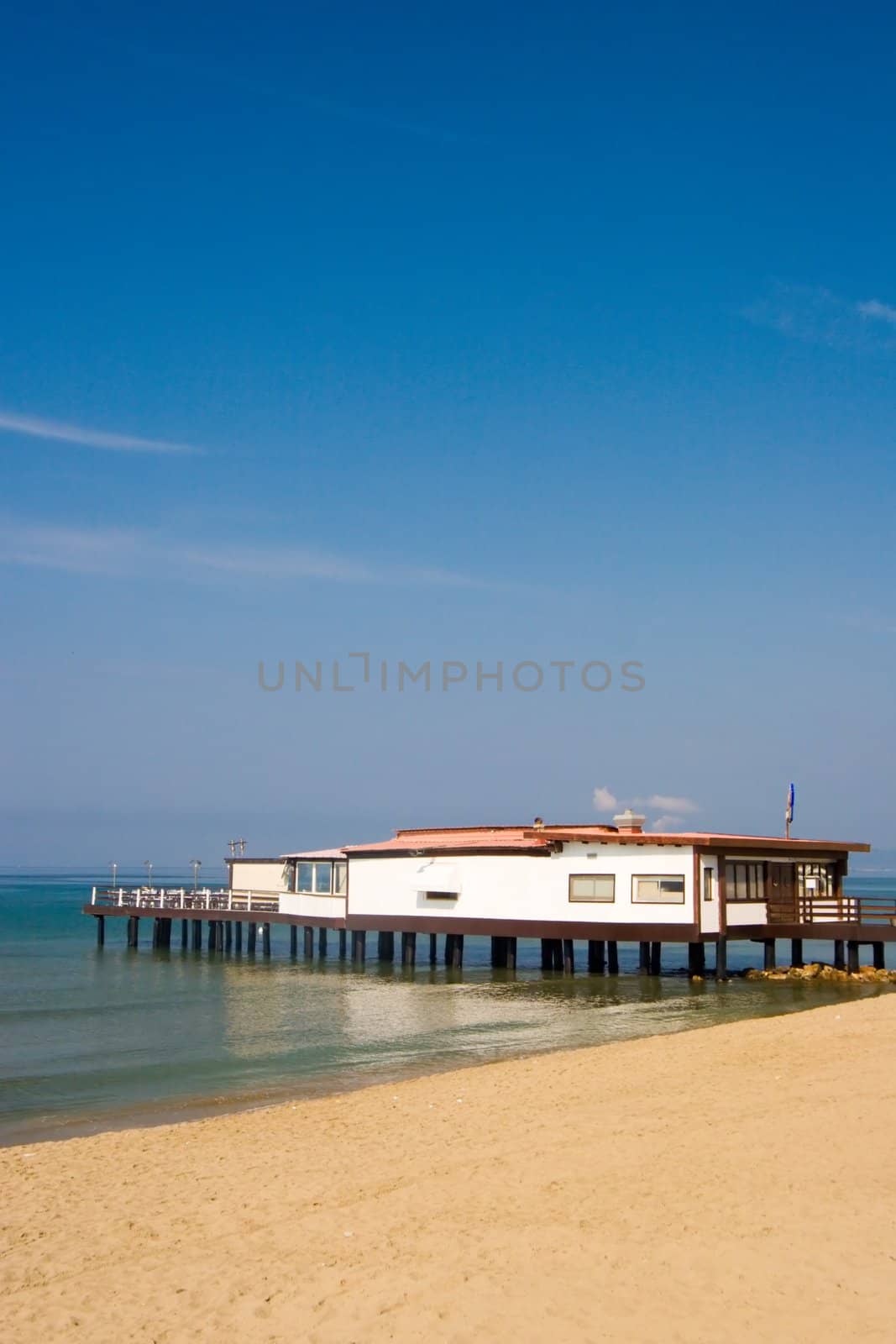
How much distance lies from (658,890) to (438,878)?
839 cm

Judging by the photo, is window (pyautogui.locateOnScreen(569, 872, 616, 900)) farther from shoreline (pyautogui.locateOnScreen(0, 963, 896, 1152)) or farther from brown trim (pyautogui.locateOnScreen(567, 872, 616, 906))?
shoreline (pyautogui.locateOnScreen(0, 963, 896, 1152))

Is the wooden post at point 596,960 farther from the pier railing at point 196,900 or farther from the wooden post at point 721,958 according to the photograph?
the pier railing at point 196,900

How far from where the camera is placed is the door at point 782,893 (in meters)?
39.4

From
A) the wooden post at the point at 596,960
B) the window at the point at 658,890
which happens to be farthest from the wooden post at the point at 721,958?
the wooden post at the point at 596,960

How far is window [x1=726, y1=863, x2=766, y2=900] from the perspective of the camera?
38500 millimetres

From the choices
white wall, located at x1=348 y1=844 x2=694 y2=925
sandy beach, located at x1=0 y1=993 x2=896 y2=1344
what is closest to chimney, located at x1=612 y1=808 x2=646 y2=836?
white wall, located at x1=348 y1=844 x2=694 y2=925

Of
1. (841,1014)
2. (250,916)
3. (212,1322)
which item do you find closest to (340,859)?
(250,916)

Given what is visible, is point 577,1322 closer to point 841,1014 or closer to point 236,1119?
point 236,1119

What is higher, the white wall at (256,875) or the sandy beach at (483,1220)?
the white wall at (256,875)

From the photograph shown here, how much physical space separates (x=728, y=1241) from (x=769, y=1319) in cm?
162

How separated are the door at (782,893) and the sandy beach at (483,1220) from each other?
2154 centimetres

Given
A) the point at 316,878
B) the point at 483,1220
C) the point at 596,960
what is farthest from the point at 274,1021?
the point at 483,1220

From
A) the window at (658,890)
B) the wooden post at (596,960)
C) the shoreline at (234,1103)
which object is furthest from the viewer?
the wooden post at (596,960)

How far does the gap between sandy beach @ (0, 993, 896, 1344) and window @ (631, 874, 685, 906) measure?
746 inches
